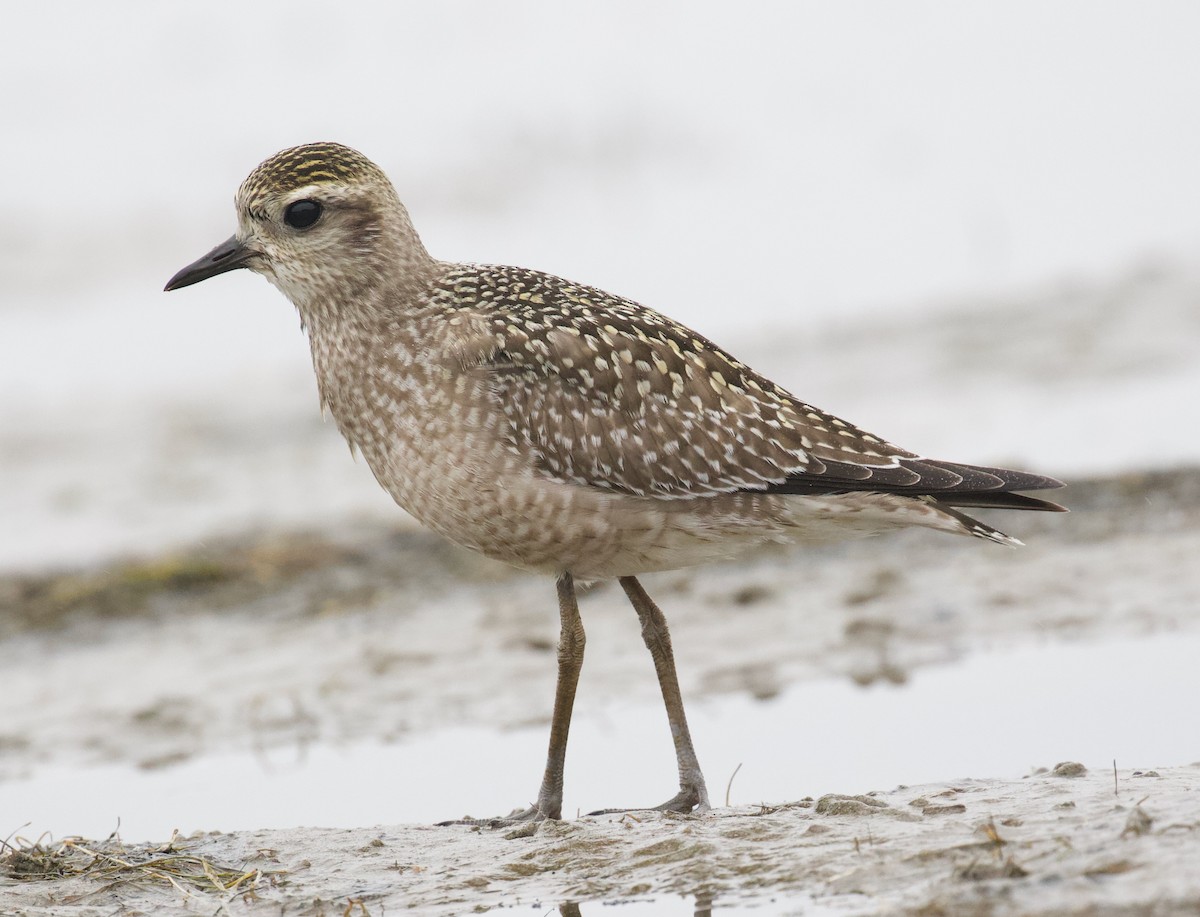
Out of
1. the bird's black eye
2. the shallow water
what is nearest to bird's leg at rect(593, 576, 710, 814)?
the shallow water

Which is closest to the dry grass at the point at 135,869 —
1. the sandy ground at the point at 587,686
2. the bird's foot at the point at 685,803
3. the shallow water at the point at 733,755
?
the sandy ground at the point at 587,686

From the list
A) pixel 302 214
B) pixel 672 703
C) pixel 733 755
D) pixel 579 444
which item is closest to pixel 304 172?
pixel 302 214

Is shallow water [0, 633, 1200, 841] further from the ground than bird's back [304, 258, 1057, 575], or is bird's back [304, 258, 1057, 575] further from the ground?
bird's back [304, 258, 1057, 575]

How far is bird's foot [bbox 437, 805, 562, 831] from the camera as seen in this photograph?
6703 millimetres

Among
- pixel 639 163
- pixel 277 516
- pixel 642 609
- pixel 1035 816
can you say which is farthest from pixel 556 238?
pixel 1035 816

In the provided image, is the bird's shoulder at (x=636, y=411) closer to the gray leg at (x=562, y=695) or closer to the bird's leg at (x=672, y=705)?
the gray leg at (x=562, y=695)

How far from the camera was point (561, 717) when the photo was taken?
22.3 feet

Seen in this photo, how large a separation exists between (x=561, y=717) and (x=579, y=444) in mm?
1147

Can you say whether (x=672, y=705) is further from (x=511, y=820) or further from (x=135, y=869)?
(x=135, y=869)

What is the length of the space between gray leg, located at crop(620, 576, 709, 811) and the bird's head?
1746mm

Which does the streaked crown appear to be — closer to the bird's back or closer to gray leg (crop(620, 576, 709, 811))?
the bird's back

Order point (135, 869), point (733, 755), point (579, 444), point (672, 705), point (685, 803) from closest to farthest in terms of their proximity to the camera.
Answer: point (135, 869) → point (579, 444) → point (685, 803) → point (672, 705) → point (733, 755)

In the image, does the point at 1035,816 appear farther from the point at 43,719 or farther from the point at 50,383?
the point at 50,383

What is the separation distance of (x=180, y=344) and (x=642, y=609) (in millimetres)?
10377
